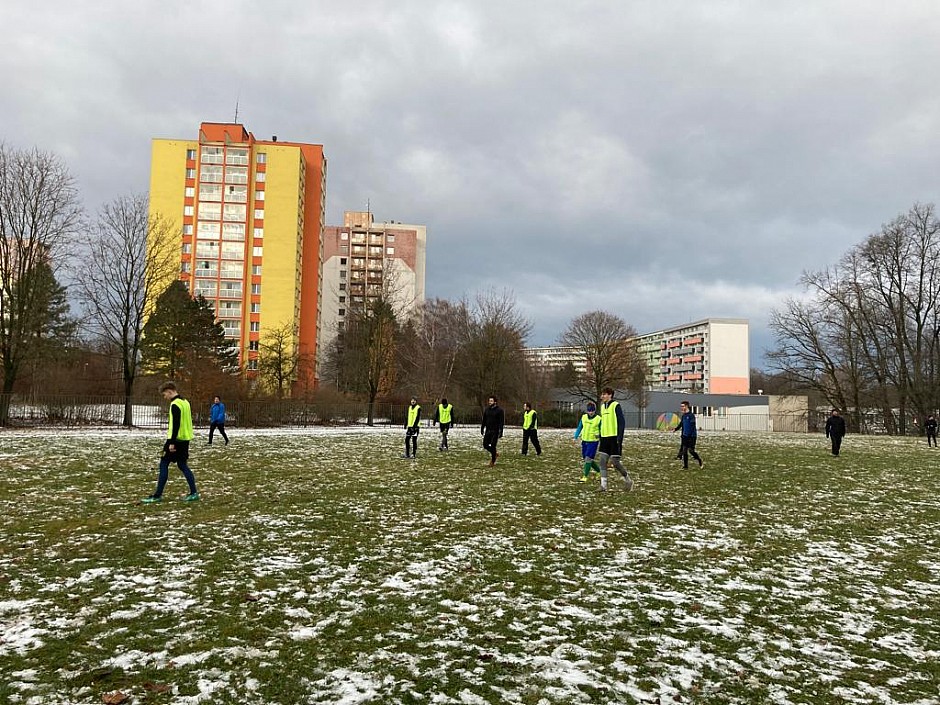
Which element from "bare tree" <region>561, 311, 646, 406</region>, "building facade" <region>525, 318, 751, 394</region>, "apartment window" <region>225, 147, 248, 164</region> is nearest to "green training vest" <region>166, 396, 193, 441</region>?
"bare tree" <region>561, 311, 646, 406</region>

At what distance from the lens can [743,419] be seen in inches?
2500

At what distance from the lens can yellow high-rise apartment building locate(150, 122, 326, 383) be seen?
73.8m

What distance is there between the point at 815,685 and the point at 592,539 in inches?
161

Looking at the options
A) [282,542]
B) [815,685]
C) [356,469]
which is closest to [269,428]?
[356,469]

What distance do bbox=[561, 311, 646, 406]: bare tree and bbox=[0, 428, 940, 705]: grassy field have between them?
146ft

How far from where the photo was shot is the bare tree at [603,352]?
5638cm

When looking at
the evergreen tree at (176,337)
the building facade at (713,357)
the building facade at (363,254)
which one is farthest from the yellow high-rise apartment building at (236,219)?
the building facade at (713,357)

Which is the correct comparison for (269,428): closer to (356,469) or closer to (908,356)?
(356,469)

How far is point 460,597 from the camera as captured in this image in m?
5.48

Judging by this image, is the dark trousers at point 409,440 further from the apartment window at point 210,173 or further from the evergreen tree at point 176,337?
the apartment window at point 210,173

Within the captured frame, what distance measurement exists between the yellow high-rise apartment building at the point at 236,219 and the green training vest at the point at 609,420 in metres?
65.7

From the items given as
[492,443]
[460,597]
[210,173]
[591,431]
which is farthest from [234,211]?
[460,597]

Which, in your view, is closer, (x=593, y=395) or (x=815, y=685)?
(x=815, y=685)

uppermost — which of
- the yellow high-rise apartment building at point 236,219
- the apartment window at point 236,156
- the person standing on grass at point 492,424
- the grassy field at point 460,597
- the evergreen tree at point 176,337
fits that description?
the apartment window at point 236,156
